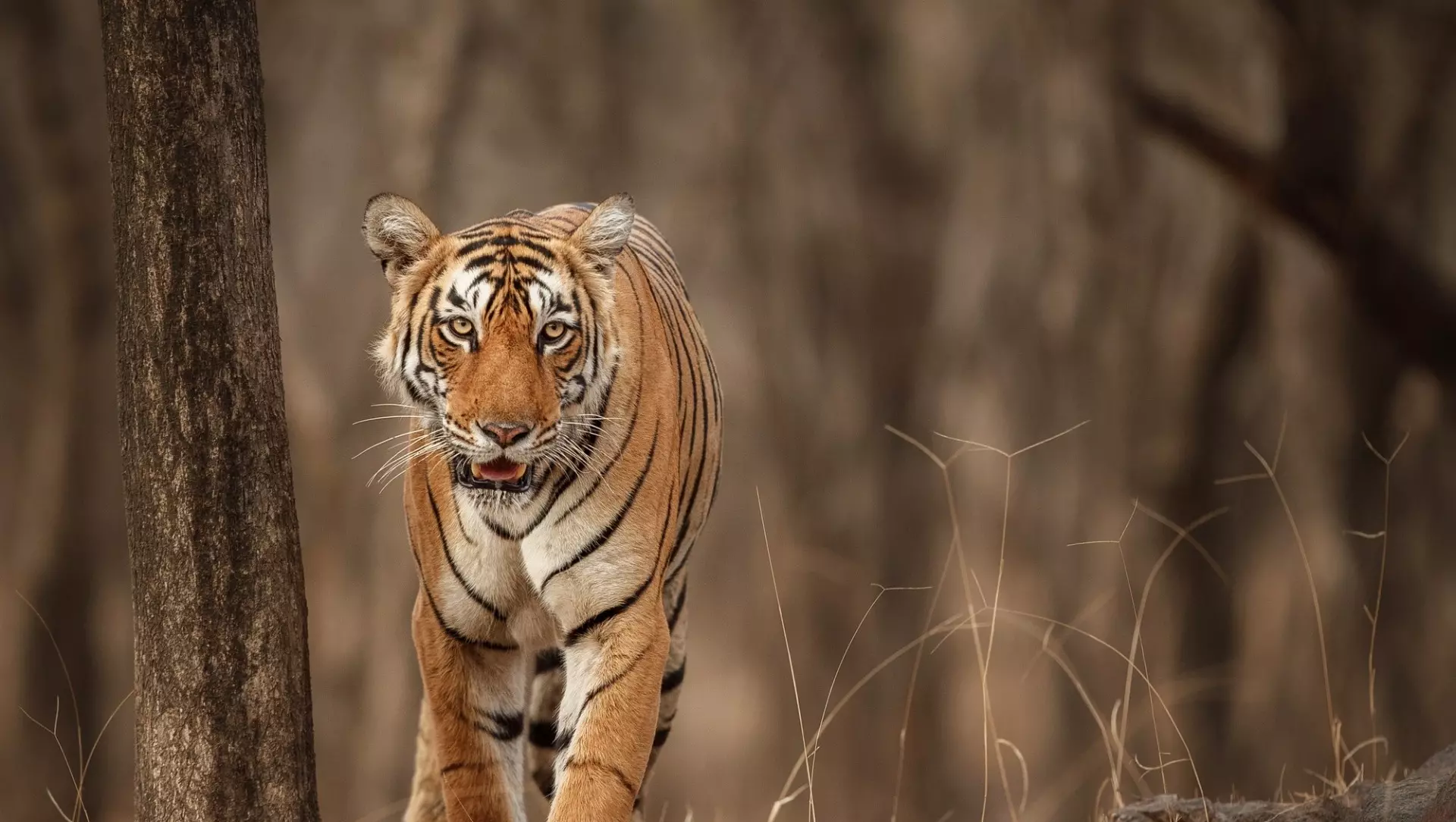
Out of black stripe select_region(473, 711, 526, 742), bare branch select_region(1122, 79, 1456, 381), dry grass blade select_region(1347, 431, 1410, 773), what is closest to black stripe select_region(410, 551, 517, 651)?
black stripe select_region(473, 711, 526, 742)

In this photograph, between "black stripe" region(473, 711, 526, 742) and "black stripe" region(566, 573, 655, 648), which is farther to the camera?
"black stripe" region(473, 711, 526, 742)

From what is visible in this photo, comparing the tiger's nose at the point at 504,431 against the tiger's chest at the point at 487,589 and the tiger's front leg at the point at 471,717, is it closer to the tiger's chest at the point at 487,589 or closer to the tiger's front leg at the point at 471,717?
the tiger's chest at the point at 487,589

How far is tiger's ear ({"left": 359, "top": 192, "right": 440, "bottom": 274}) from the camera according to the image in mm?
2857

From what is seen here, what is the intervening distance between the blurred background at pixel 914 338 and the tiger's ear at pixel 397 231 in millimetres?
3557

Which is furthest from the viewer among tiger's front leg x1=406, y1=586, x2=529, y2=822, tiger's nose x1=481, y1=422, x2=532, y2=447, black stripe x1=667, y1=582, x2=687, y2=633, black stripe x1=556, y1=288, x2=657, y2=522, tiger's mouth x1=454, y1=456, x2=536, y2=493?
black stripe x1=667, y1=582, x2=687, y2=633

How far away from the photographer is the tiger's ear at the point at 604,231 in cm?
297

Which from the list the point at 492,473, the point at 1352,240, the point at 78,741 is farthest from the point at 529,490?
the point at 1352,240

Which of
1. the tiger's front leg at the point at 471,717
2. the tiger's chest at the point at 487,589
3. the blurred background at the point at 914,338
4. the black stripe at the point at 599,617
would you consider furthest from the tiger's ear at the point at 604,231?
the blurred background at the point at 914,338

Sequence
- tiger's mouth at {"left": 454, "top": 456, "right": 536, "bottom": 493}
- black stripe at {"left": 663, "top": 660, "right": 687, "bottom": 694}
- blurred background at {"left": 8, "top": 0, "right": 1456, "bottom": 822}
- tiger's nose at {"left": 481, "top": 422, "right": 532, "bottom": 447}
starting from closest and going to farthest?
tiger's nose at {"left": 481, "top": 422, "right": 532, "bottom": 447}
tiger's mouth at {"left": 454, "top": 456, "right": 536, "bottom": 493}
black stripe at {"left": 663, "top": 660, "right": 687, "bottom": 694}
blurred background at {"left": 8, "top": 0, "right": 1456, "bottom": 822}

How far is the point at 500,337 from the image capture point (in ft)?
9.21

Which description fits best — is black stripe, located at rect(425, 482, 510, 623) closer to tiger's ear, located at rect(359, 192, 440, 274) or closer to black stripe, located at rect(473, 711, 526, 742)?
black stripe, located at rect(473, 711, 526, 742)

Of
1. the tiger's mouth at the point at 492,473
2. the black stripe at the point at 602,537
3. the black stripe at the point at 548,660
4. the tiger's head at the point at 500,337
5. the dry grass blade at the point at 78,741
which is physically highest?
the tiger's head at the point at 500,337

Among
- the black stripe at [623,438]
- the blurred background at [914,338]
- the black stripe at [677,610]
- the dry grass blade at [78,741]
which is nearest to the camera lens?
the black stripe at [623,438]

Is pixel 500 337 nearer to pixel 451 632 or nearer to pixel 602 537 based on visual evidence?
pixel 602 537
